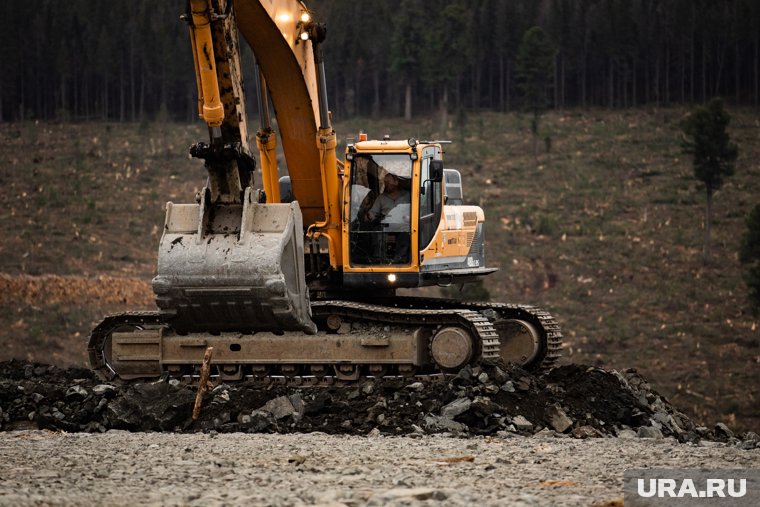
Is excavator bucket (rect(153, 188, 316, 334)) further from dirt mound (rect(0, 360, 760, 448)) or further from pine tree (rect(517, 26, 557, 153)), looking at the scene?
pine tree (rect(517, 26, 557, 153))

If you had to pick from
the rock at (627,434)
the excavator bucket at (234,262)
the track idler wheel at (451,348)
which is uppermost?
the excavator bucket at (234,262)

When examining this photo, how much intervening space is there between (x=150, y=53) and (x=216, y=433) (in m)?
87.4

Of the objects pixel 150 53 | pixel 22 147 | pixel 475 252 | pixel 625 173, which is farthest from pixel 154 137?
pixel 475 252

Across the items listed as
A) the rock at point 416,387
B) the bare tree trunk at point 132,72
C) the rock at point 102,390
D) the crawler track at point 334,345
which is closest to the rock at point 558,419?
the crawler track at point 334,345

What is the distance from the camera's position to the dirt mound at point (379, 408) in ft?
50.5

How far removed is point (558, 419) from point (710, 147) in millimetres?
42862

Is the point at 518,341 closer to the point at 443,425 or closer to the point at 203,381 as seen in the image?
the point at 443,425

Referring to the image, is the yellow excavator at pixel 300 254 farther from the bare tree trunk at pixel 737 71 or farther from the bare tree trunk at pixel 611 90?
the bare tree trunk at pixel 737 71

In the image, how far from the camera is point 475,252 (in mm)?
19844

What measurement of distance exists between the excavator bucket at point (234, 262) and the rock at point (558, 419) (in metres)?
3.37

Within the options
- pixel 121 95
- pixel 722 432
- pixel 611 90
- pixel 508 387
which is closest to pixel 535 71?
pixel 611 90

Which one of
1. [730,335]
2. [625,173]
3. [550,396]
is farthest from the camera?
[625,173]

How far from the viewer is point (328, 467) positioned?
10797 millimetres

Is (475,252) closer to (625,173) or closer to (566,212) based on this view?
(566,212)
